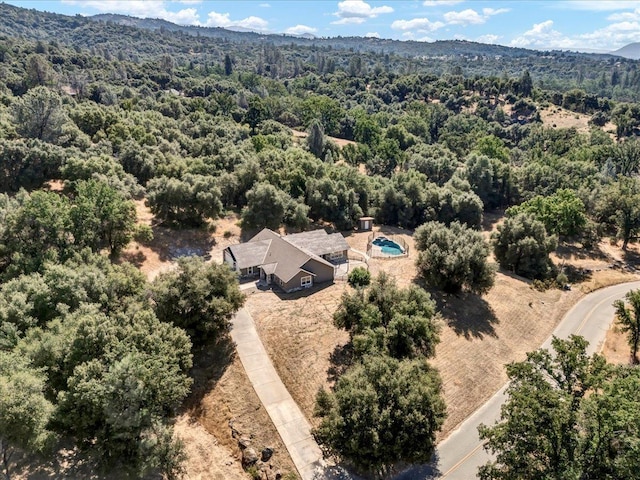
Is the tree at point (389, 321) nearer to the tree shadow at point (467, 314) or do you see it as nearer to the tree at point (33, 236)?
the tree shadow at point (467, 314)

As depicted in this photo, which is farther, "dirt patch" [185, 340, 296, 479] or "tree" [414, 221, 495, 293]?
"tree" [414, 221, 495, 293]

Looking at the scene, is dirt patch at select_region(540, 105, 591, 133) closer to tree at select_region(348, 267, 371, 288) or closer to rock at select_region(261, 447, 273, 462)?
tree at select_region(348, 267, 371, 288)

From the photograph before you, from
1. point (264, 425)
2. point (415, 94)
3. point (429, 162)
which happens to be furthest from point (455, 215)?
point (415, 94)

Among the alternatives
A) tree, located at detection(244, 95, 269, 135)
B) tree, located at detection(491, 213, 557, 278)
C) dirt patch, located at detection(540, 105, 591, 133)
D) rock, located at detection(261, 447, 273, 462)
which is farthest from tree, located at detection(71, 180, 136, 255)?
dirt patch, located at detection(540, 105, 591, 133)

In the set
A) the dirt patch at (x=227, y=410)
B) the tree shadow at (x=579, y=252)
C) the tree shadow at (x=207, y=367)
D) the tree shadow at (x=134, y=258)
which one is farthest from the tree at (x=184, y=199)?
the tree shadow at (x=579, y=252)

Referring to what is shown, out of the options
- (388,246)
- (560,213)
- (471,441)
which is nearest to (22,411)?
(471,441)
